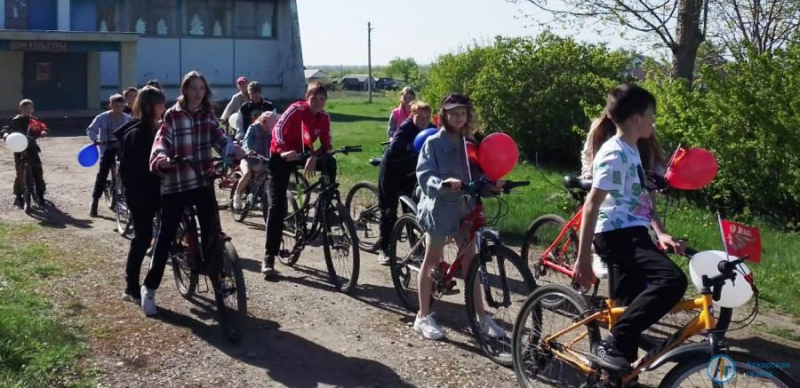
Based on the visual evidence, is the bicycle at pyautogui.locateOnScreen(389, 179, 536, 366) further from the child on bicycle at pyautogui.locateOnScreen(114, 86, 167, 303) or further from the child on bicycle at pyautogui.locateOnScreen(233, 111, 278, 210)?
the child on bicycle at pyautogui.locateOnScreen(233, 111, 278, 210)

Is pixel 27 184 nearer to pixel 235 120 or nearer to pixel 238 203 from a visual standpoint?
pixel 235 120

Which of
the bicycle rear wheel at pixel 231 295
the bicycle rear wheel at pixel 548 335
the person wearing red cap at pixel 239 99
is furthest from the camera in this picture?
the person wearing red cap at pixel 239 99

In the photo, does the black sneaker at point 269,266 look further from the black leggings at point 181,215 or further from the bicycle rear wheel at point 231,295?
the bicycle rear wheel at point 231,295

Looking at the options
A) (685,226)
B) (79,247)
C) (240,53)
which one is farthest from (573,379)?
(240,53)

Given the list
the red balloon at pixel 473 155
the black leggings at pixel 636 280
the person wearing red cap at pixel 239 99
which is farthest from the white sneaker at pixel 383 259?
the person wearing red cap at pixel 239 99

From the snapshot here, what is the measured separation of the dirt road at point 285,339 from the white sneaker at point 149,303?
0.24 ft

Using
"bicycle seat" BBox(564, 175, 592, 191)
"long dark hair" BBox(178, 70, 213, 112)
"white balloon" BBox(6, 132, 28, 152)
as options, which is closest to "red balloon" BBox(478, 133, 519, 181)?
"bicycle seat" BBox(564, 175, 592, 191)

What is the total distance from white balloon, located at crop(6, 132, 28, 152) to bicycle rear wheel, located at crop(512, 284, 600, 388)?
879 centimetres

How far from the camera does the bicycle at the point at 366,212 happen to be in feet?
31.9

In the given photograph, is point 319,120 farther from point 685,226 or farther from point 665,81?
point 665,81

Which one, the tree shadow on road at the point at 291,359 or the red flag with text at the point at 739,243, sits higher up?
the red flag with text at the point at 739,243

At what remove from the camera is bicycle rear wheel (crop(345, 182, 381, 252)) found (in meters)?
9.73

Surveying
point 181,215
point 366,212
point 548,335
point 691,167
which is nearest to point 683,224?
point 366,212

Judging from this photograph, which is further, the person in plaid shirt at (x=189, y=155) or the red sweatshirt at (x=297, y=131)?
the red sweatshirt at (x=297, y=131)
